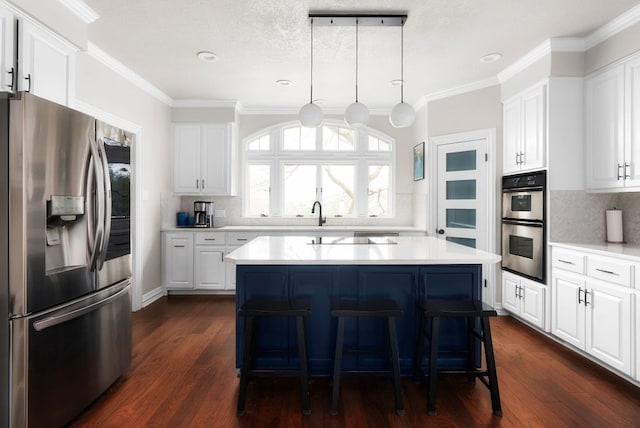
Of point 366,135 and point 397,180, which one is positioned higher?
point 366,135

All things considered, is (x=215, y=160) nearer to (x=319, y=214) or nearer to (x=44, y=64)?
(x=319, y=214)

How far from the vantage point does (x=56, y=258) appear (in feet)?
6.32

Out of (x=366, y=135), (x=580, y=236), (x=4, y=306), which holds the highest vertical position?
(x=366, y=135)

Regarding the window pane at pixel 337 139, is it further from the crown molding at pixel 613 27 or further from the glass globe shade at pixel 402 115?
the crown molding at pixel 613 27

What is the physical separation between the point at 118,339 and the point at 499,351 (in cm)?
294

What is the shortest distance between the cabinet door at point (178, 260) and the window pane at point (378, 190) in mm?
2604

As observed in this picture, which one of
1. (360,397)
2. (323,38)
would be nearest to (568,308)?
(360,397)

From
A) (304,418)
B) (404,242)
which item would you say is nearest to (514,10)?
(404,242)

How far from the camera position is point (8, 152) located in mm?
1732

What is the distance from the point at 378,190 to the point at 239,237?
2.17 m

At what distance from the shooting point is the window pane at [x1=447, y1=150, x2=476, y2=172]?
435cm

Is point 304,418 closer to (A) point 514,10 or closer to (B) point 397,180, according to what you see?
(A) point 514,10

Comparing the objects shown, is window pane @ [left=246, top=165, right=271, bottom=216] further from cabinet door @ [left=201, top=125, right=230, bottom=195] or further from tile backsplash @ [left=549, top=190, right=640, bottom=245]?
tile backsplash @ [left=549, top=190, right=640, bottom=245]

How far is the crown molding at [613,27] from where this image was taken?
9.04 feet
